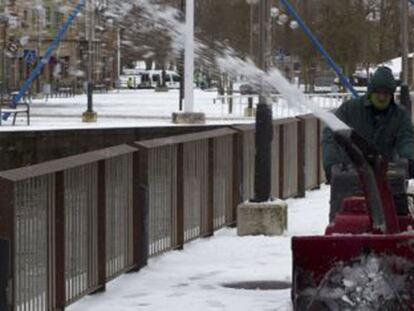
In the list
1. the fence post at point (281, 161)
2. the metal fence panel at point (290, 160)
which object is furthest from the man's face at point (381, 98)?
the metal fence panel at point (290, 160)

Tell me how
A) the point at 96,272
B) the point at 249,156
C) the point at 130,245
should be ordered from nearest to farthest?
1. the point at 96,272
2. the point at 130,245
3. the point at 249,156

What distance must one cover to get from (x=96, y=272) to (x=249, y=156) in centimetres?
553

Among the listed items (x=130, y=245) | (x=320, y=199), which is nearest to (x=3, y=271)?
(x=130, y=245)

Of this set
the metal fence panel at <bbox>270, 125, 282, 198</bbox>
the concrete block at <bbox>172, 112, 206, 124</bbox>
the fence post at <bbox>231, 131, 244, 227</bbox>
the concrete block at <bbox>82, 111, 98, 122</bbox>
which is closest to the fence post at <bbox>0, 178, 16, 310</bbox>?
the fence post at <bbox>231, 131, 244, 227</bbox>

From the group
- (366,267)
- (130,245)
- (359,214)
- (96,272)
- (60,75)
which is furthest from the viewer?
(60,75)

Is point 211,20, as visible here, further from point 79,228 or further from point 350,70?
point 79,228

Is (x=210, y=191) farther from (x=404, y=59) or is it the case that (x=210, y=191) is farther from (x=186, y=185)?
(x=404, y=59)

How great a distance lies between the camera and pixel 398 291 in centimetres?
702

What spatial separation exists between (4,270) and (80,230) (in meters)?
1.89

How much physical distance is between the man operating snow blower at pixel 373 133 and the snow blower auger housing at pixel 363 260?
1447 mm

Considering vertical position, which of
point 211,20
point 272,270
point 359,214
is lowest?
point 272,270

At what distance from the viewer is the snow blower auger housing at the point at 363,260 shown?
687 centimetres

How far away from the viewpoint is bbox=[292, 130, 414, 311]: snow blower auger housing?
6871 millimetres

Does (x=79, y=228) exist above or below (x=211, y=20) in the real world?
below
